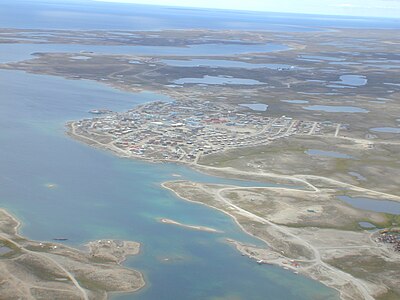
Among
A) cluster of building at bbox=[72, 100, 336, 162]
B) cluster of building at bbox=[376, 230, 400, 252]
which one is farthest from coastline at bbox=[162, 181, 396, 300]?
cluster of building at bbox=[72, 100, 336, 162]

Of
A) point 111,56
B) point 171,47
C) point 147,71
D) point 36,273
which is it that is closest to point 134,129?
point 36,273

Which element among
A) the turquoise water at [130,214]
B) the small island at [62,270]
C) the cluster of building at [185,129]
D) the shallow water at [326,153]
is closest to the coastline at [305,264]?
the turquoise water at [130,214]

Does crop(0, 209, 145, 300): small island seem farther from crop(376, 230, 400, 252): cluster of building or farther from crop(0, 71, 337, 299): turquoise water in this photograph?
crop(376, 230, 400, 252): cluster of building

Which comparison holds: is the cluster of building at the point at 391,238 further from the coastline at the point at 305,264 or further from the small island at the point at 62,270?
the small island at the point at 62,270

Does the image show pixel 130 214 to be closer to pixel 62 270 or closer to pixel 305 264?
pixel 62 270

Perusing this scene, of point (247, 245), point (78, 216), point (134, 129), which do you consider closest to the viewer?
→ point (247, 245)

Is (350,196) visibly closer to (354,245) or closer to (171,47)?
(354,245)
